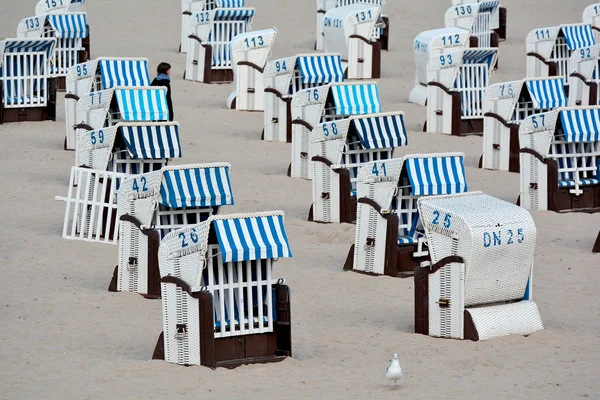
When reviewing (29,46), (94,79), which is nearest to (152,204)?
(94,79)

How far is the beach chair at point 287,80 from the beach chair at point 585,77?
14.7 feet

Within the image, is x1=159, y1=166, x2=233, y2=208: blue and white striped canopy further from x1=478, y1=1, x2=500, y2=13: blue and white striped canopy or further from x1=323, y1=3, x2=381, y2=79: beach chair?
x1=478, y1=1, x2=500, y2=13: blue and white striped canopy

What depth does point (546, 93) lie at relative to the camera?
20.8m

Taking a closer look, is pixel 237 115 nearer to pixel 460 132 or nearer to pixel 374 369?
pixel 460 132

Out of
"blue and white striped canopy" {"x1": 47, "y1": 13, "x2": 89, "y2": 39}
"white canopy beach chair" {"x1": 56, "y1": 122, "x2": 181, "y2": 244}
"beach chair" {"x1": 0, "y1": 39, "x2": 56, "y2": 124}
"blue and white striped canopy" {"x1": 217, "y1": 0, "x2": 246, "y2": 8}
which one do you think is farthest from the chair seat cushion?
"blue and white striped canopy" {"x1": 217, "y1": 0, "x2": 246, "y2": 8}

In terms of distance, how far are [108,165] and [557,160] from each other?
18.2 ft

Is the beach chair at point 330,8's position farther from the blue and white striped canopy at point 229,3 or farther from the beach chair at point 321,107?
the beach chair at point 321,107

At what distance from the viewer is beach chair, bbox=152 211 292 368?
443 inches

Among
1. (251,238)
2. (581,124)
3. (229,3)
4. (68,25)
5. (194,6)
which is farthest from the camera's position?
(194,6)

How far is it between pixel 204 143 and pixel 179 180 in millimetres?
8633

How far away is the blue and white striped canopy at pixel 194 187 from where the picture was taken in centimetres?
1353

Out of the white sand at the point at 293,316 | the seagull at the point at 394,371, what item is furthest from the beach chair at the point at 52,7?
the seagull at the point at 394,371

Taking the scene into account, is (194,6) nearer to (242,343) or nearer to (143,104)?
(143,104)

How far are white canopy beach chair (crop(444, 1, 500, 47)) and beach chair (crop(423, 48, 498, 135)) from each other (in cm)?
537
